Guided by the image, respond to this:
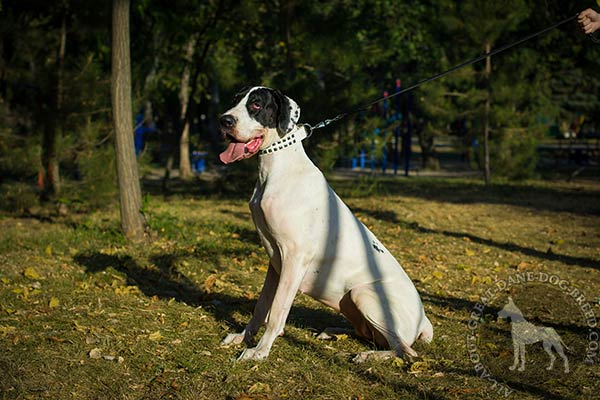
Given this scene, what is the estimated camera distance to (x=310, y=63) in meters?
13.5

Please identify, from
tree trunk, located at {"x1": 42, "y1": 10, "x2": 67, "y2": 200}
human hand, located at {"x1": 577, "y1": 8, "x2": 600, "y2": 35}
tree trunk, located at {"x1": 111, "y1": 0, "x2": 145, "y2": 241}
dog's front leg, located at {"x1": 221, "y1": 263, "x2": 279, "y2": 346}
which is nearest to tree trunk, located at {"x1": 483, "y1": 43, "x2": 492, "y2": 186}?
tree trunk, located at {"x1": 42, "y1": 10, "x2": 67, "y2": 200}

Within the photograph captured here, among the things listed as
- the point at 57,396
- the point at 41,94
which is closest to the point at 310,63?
the point at 41,94

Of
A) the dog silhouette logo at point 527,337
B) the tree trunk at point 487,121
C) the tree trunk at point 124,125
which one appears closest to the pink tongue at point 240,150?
the dog silhouette logo at point 527,337

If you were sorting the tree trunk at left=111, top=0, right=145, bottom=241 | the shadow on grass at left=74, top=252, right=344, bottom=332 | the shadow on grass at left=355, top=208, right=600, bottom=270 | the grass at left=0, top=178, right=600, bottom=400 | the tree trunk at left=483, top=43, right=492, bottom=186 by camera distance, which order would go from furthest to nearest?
the tree trunk at left=483, top=43, right=492, bottom=186 → the tree trunk at left=111, top=0, right=145, bottom=241 → the shadow on grass at left=355, top=208, right=600, bottom=270 → the shadow on grass at left=74, top=252, right=344, bottom=332 → the grass at left=0, top=178, right=600, bottom=400

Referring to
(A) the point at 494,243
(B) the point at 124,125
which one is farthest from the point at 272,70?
(A) the point at 494,243

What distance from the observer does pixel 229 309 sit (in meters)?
5.95

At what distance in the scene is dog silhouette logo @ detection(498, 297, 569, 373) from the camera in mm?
4670

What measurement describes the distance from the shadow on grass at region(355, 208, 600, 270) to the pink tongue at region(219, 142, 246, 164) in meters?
5.34

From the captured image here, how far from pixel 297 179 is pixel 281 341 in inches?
50.0

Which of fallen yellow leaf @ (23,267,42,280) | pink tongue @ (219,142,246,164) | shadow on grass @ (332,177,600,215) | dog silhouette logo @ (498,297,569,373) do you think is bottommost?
dog silhouette logo @ (498,297,569,373)

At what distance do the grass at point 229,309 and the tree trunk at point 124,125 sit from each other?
1.18 ft

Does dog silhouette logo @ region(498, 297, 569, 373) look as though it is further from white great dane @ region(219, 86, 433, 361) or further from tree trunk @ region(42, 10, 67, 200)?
tree trunk @ region(42, 10, 67, 200)

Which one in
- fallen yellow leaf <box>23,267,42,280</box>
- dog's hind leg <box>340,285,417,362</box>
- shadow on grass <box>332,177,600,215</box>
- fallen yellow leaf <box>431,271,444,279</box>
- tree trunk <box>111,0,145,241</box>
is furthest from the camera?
shadow on grass <box>332,177,600,215</box>

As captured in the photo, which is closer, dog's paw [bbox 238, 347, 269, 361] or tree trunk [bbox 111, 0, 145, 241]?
dog's paw [bbox 238, 347, 269, 361]
